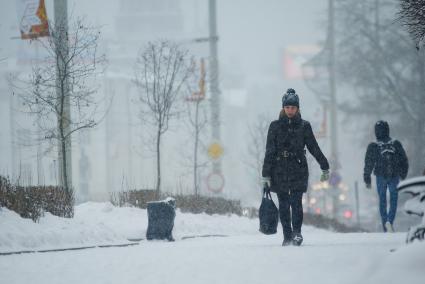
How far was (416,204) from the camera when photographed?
→ 6.71 m

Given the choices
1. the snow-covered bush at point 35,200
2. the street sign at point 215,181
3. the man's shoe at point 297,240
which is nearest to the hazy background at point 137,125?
the street sign at point 215,181

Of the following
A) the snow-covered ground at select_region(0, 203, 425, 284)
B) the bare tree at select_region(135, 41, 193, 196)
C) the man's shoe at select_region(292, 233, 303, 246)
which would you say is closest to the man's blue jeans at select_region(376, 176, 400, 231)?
the man's shoe at select_region(292, 233, 303, 246)

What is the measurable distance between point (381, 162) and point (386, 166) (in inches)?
5.7

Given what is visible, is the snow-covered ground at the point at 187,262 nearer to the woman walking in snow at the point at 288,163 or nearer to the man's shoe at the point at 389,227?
the woman walking in snow at the point at 288,163

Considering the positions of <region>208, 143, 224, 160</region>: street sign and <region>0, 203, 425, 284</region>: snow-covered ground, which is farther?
<region>208, 143, 224, 160</region>: street sign

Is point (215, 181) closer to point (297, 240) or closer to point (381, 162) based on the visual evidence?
point (381, 162)

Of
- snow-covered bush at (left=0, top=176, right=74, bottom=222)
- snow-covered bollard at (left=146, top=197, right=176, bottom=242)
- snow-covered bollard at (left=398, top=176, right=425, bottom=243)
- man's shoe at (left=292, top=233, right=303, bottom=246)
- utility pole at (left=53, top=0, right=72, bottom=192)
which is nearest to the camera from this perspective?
snow-covered bollard at (left=398, top=176, right=425, bottom=243)

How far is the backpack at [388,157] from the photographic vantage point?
1343cm

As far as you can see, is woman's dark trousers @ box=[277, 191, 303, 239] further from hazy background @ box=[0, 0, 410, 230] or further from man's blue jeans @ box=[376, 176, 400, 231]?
hazy background @ box=[0, 0, 410, 230]

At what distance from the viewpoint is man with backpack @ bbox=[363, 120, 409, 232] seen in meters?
13.4

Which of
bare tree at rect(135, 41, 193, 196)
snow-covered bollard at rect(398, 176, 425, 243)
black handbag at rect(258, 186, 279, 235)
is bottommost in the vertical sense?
black handbag at rect(258, 186, 279, 235)

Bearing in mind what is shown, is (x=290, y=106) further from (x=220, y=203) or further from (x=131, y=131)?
(x=131, y=131)

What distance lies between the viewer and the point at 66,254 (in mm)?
9562

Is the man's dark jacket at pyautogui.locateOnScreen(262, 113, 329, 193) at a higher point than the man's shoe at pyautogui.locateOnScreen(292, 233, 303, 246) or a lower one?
higher
